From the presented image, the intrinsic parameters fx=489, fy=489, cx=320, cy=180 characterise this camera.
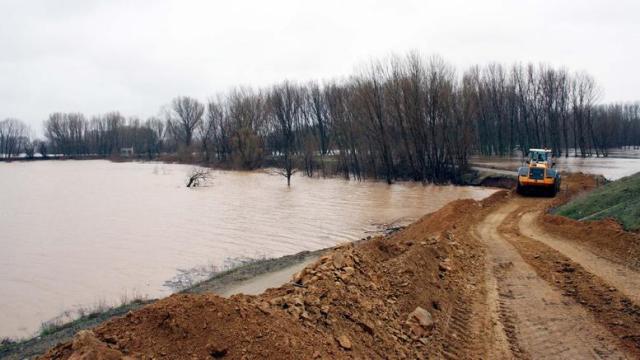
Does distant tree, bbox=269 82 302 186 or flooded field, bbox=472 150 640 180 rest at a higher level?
distant tree, bbox=269 82 302 186

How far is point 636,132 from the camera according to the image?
106438 millimetres

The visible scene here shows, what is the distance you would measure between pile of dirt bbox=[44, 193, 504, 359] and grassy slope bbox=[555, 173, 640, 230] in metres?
6.60

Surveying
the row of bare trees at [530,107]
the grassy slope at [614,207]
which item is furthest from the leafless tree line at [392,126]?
the grassy slope at [614,207]

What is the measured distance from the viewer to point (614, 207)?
15539mm

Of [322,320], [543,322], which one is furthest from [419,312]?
[543,322]

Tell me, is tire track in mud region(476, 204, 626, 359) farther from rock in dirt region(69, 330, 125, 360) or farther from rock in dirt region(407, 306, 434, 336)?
rock in dirt region(69, 330, 125, 360)

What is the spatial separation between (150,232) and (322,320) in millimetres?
16578

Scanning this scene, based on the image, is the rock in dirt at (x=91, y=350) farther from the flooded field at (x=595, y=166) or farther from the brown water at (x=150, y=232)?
the flooded field at (x=595, y=166)

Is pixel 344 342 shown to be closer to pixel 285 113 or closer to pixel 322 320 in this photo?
pixel 322 320

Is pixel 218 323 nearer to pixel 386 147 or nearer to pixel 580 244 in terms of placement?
pixel 580 244

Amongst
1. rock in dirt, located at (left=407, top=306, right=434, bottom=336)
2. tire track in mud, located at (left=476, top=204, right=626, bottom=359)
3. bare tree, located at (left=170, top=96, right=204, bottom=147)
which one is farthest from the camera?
bare tree, located at (left=170, top=96, right=204, bottom=147)

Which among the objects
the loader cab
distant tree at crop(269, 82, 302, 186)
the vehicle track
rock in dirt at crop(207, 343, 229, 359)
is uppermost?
distant tree at crop(269, 82, 302, 186)

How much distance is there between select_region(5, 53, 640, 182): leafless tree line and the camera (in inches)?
1682

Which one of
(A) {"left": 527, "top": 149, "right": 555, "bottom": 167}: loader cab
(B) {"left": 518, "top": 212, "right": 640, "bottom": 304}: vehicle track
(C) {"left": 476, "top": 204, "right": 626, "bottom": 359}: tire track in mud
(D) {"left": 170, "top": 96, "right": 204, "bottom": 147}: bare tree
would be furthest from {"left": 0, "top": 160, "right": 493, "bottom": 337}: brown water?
(D) {"left": 170, "top": 96, "right": 204, "bottom": 147}: bare tree
